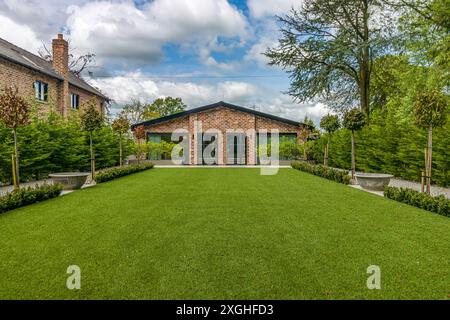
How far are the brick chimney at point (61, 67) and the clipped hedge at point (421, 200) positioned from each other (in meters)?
21.7

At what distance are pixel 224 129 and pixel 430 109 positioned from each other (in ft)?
A: 56.8

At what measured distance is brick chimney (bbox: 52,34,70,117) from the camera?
2214 centimetres

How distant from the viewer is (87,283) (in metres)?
3.25

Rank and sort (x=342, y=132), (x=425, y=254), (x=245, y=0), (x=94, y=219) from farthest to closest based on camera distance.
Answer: (x=342, y=132) → (x=245, y=0) → (x=94, y=219) → (x=425, y=254)

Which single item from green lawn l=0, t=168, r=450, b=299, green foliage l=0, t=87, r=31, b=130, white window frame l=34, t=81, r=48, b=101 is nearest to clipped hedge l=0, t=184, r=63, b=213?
green lawn l=0, t=168, r=450, b=299

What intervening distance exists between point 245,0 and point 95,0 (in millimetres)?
7961

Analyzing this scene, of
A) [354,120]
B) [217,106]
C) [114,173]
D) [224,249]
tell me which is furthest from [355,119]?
[217,106]

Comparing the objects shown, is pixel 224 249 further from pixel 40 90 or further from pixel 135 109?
pixel 135 109

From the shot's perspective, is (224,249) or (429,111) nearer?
(224,249)

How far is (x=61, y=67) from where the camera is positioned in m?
22.5

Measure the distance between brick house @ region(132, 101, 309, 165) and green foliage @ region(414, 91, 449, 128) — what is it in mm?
15947
